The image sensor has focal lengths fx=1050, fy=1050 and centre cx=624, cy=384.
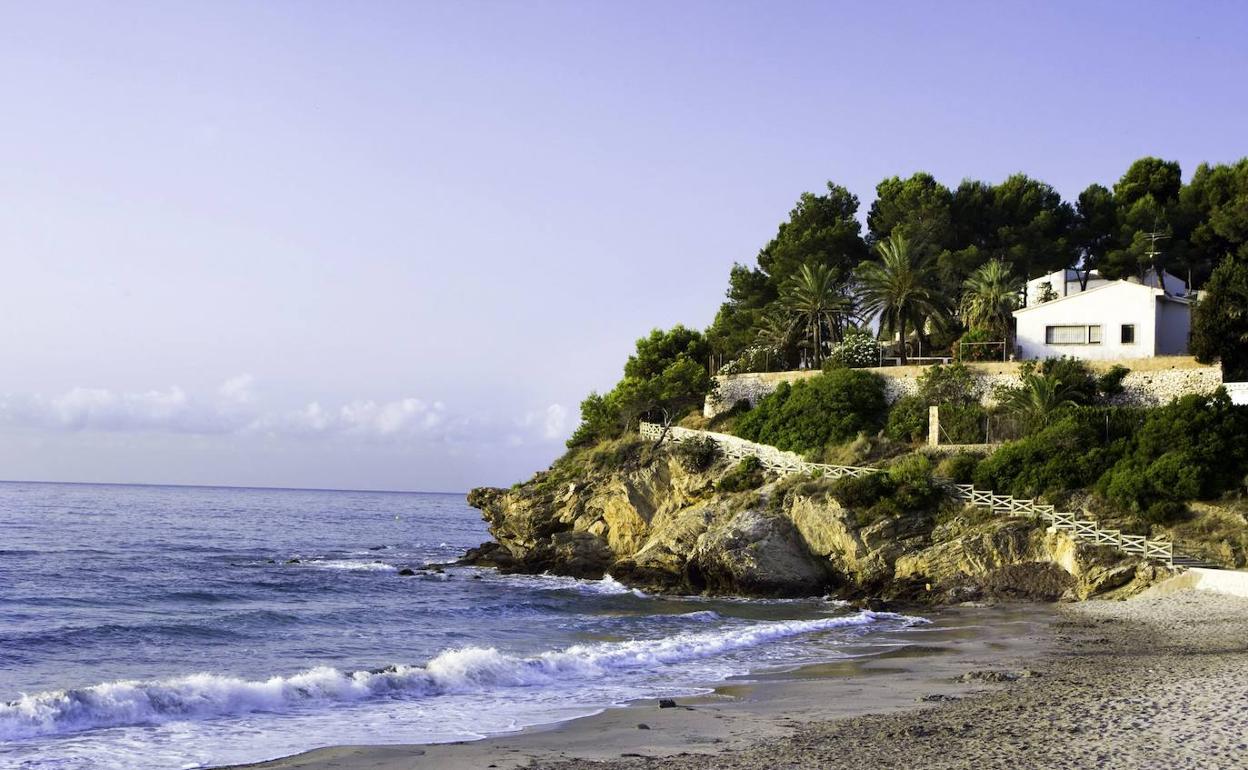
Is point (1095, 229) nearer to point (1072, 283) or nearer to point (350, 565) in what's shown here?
point (1072, 283)

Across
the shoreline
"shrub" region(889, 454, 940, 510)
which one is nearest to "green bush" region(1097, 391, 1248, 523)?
"shrub" region(889, 454, 940, 510)

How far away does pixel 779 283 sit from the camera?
69375 mm

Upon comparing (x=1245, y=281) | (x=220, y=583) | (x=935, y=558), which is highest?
(x=1245, y=281)

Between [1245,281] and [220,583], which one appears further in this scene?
[220,583]

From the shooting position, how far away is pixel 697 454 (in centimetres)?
5069

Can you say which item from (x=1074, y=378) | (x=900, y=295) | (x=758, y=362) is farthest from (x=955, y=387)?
(x=758, y=362)

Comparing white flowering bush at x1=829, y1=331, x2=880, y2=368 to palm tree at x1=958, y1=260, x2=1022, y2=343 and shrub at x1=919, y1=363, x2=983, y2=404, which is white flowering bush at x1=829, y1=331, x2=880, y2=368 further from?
shrub at x1=919, y1=363, x2=983, y2=404

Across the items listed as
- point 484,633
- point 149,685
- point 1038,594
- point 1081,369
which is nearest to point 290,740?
point 149,685

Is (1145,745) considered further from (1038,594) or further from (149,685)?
(1038,594)

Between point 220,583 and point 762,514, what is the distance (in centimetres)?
2543

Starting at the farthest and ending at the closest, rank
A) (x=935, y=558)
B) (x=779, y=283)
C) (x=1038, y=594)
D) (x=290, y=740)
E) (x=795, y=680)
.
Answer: (x=779, y=283)
(x=935, y=558)
(x=1038, y=594)
(x=795, y=680)
(x=290, y=740)

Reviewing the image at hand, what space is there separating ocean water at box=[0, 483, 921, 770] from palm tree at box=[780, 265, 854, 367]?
74.4 ft

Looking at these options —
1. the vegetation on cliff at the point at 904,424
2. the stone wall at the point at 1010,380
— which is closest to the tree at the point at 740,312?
the vegetation on cliff at the point at 904,424

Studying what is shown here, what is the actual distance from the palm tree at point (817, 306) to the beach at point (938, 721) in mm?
38084
